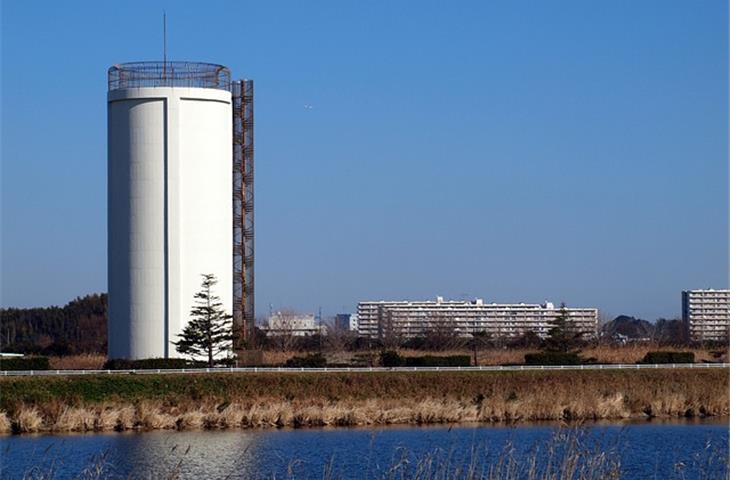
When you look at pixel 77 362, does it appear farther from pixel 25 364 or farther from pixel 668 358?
pixel 668 358

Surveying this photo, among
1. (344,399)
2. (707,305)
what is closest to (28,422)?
(344,399)

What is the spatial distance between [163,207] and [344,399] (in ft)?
45.7

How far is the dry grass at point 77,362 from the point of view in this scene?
51.7 m

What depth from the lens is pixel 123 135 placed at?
5294cm

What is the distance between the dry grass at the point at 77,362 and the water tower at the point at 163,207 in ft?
3.21

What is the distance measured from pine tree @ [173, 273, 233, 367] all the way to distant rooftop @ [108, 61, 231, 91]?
7.84m

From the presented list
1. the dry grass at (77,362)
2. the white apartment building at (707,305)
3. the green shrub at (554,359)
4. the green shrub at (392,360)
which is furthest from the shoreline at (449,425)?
the white apartment building at (707,305)

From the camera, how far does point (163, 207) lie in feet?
171

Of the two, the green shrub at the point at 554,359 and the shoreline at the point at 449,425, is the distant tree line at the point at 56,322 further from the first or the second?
the shoreline at the point at 449,425

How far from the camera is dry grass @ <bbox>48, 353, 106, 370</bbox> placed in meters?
51.7

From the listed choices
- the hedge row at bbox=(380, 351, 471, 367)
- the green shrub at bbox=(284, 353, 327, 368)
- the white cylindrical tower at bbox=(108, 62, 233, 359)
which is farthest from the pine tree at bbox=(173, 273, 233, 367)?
the hedge row at bbox=(380, 351, 471, 367)

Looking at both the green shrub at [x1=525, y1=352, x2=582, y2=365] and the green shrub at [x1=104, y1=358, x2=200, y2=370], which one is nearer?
the green shrub at [x1=104, y1=358, x2=200, y2=370]

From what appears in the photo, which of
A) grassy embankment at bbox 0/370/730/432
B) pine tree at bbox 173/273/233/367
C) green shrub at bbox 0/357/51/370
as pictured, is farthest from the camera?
pine tree at bbox 173/273/233/367

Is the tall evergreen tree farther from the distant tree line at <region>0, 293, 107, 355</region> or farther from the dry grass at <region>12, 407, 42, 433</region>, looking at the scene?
the distant tree line at <region>0, 293, 107, 355</region>
